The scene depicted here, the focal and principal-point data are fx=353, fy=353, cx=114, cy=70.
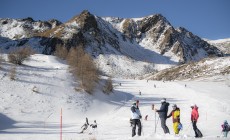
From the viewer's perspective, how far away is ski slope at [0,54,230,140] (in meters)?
31.0

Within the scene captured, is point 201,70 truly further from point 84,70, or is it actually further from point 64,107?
point 64,107

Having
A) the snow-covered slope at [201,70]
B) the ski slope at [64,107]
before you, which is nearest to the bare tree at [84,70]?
the ski slope at [64,107]

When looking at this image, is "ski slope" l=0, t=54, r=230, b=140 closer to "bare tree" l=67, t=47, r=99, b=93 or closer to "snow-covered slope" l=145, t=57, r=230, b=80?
"bare tree" l=67, t=47, r=99, b=93

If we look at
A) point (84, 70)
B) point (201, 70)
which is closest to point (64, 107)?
point (84, 70)

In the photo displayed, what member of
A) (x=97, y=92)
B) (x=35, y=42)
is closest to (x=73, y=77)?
(x=97, y=92)

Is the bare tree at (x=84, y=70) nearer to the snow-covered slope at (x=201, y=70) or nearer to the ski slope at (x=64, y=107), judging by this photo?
the ski slope at (x=64, y=107)

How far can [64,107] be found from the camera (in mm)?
43438

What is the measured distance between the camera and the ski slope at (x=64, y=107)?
31000mm

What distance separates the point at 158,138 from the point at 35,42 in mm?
182705

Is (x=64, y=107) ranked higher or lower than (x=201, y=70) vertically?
lower

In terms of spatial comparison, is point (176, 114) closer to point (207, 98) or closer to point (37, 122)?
point (37, 122)

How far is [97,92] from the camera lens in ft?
179

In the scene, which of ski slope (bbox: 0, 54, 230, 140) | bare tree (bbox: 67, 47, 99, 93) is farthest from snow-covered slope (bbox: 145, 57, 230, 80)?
bare tree (bbox: 67, 47, 99, 93)

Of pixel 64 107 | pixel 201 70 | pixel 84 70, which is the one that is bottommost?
pixel 64 107
